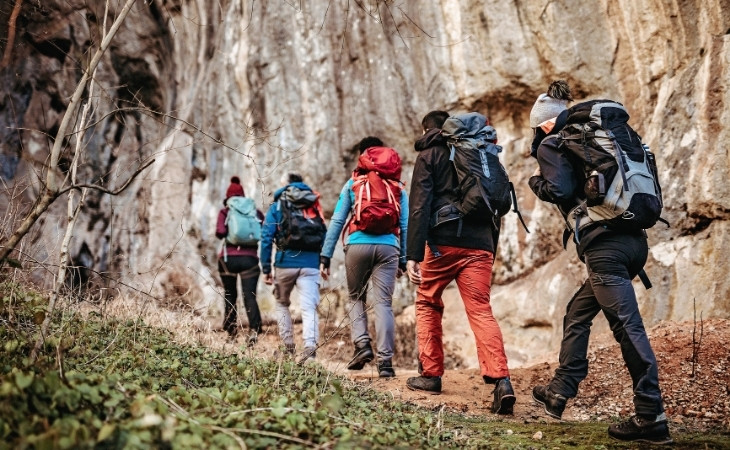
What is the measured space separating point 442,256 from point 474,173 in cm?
69

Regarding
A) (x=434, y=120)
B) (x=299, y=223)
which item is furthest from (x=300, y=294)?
(x=434, y=120)

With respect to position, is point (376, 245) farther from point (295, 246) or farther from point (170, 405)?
point (170, 405)

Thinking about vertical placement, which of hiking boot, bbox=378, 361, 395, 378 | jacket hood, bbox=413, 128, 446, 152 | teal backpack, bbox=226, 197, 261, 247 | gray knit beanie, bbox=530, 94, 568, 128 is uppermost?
gray knit beanie, bbox=530, 94, 568, 128

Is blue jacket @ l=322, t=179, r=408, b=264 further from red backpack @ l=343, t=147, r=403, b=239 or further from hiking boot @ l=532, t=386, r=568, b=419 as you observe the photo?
hiking boot @ l=532, t=386, r=568, b=419

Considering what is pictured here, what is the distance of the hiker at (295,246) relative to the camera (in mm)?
7238

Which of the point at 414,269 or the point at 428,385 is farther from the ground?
the point at 414,269

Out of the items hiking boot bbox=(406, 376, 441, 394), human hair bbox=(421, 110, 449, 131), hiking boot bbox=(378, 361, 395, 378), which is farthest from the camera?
hiking boot bbox=(378, 361, 395, 378)

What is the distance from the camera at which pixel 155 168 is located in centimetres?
1794

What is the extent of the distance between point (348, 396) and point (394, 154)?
2798 mm

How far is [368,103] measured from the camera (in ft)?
45.1

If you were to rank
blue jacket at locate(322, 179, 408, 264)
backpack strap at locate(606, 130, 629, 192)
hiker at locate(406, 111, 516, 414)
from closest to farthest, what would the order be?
backpack strap at locate(606, 130, 629, 192)
hiker at locate(406, 111, 516, 414)
blue jacket at locate(322, 179, 408, 264)

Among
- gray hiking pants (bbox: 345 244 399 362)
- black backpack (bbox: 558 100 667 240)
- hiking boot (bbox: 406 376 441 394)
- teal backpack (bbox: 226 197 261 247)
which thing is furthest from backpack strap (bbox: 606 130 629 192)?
teal backpack (bbox: 226 197 261 247)

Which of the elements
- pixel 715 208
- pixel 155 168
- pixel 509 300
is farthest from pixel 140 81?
pixel 715 208

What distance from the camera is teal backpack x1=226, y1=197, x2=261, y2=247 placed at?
8.77m
